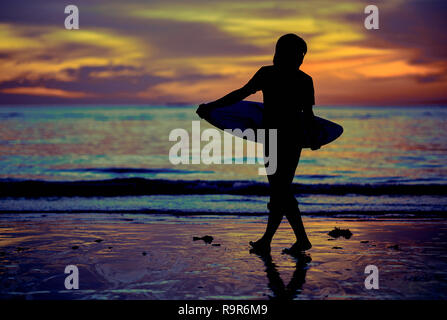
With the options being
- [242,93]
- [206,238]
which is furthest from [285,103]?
[206,238]

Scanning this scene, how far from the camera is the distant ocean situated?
1136 centimetres

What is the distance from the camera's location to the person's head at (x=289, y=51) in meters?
5.35

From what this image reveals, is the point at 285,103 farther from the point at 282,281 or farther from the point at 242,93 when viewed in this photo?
the point at 282,281

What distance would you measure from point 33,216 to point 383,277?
659 centimetres

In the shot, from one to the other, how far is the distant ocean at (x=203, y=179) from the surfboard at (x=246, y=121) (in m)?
3.96

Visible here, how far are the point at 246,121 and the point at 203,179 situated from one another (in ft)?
38.6

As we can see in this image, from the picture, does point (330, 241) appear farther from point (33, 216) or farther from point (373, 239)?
point (33, 216)

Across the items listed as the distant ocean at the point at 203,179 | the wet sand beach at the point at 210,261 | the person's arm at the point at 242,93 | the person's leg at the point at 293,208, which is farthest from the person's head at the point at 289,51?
the distant ocean at the point at 203,179

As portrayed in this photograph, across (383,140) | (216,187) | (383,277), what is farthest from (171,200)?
(383,140)

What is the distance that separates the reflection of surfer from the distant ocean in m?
4.55

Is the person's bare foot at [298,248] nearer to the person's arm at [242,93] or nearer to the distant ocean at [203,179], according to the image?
the person's arm at [242,93]

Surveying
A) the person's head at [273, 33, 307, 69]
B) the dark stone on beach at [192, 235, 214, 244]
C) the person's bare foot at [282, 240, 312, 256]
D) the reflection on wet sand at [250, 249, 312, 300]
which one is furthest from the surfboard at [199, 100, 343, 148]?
the dark stone on beach at [192, 235, 214, 244]
